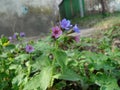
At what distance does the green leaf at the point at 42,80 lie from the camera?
7.41 ft

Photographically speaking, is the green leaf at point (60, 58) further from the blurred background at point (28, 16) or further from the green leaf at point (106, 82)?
the blurred background at point (28, 16)

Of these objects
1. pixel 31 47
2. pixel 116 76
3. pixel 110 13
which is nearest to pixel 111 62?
pixel 116 76

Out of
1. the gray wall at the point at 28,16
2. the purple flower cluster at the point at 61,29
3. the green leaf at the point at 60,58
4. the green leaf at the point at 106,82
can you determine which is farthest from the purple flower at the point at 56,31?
the gray wall at the point at 28,16

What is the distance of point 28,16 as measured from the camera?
949 centimetres

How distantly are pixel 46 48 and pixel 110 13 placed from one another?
986cm

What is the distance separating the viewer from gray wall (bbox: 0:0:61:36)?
30.4 feet

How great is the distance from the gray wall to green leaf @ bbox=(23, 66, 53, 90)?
6.99m

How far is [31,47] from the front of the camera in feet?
8.67

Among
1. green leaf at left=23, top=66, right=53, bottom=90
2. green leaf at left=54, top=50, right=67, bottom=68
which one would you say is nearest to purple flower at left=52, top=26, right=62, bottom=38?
green leaf at left=54, top=50, right=67, bottom=68

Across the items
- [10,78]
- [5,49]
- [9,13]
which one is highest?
[9,13]

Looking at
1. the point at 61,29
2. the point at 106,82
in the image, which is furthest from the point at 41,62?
the point at 106,82

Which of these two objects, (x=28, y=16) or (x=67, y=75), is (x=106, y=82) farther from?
(x=28, y=16)

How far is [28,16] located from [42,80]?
7.32 metres

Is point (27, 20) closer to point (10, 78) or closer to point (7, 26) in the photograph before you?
point (7, 26)
